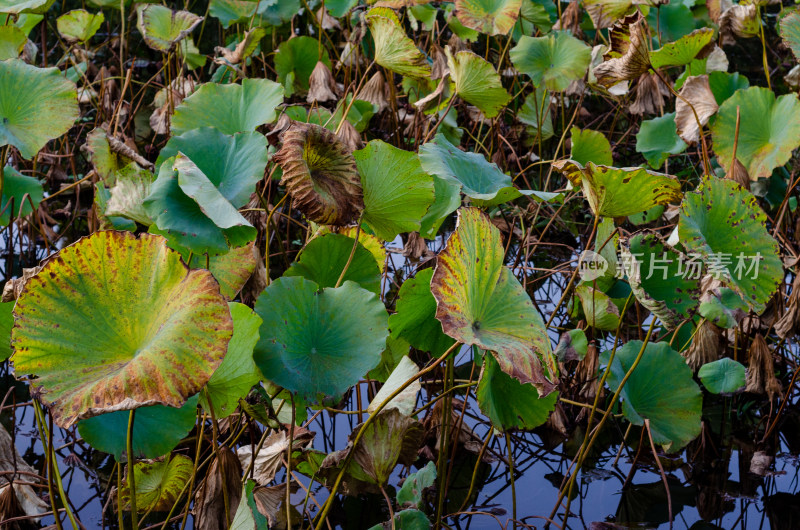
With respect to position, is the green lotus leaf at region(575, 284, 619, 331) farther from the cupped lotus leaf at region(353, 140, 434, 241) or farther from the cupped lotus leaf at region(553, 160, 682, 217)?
the cupped lotus leaf at region(353, 140, 434, 241)

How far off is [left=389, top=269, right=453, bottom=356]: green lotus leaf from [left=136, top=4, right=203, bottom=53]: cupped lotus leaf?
1.15m

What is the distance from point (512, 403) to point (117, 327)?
19.1 inches

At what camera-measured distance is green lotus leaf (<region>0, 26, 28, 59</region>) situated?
5.75 feet

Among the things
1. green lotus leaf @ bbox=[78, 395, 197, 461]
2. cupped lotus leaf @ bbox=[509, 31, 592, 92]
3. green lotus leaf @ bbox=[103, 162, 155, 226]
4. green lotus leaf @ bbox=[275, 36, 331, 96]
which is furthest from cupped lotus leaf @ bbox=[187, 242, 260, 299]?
green lotus leaf @ bbox=[275, 36, 331, 96]

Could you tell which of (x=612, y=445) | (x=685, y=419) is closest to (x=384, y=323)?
(x=685, y=419)

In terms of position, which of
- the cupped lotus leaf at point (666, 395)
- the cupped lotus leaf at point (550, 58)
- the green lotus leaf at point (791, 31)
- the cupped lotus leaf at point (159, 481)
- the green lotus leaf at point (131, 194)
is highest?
the cupped lotus leaf at point (550, 58)

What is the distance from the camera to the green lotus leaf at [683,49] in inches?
59.4

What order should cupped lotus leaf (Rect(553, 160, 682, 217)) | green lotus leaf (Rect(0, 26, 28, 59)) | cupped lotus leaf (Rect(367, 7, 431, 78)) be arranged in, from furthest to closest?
1. green lotus leaf (Rect(0, 26, 28, 59))
2. cupped lotus leaf (Rect(367, 7, 431, 78))
3. cupped lotus leaf (Rect(553, 160, 682, 217))

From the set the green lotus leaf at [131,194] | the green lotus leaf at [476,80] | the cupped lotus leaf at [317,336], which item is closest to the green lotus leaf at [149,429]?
the cupped lotus leaf at [317,336]

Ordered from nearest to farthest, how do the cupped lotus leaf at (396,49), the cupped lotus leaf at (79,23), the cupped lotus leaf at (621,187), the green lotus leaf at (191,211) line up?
1. the green lotus leaf at (191,211)
2. the cupped lotus leaf at (621,187)
3. the cupped lotus leaf at (396,49)
4. the cupped lotus leaf at (79,23)

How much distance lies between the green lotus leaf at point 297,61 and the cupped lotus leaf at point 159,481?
4.53ft

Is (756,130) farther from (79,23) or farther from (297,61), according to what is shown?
(79,23)

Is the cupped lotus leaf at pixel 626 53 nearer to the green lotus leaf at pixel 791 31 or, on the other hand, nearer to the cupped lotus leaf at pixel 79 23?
the green lotus leaf at pixel 791 31

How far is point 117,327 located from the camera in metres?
0.71
